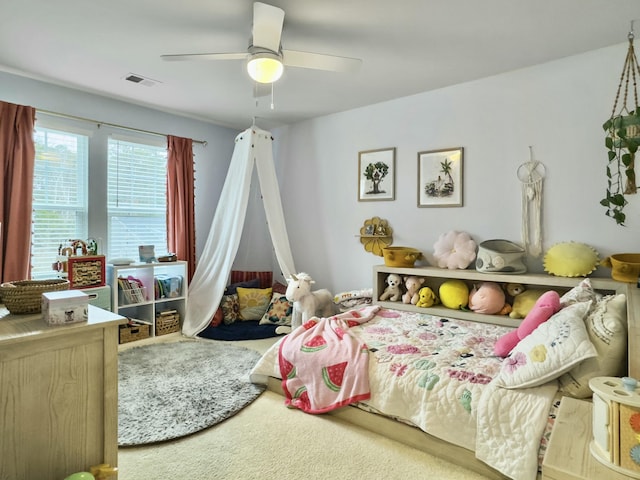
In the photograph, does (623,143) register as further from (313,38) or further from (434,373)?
(313,38)

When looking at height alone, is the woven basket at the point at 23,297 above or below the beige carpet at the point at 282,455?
above

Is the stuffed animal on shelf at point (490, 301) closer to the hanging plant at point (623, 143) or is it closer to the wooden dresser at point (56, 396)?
the hanging plant at point (623, 143)

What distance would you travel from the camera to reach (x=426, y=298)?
3254 millimetres

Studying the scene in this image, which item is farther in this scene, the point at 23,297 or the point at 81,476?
the point at 23,297

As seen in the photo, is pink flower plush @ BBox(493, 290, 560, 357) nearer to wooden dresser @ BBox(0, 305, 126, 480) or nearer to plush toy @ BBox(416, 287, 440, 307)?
plush toy @ BBox(416, 287, 440, 307)

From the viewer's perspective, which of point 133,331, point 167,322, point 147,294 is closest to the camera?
point 133,331

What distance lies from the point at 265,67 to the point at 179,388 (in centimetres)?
223

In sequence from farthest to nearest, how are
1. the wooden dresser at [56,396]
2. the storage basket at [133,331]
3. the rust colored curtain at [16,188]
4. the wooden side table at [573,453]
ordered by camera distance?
the storage basket at [133,331] → the rust colored curtain at [16,188] → the wooden dresser at [56,396] → the wooden side table at [573,453]

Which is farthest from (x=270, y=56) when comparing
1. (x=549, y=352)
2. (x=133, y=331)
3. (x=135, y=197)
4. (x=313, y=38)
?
(x=133, y=331)

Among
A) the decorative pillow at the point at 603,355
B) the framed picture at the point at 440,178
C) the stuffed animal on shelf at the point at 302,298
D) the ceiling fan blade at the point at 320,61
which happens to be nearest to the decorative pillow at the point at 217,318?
the stuffed animal on shelf at the point at 302,298

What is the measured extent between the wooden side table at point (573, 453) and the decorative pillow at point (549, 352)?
1.28ft

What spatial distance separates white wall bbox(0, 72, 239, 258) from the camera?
3268 millimetres

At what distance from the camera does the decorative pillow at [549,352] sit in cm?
161

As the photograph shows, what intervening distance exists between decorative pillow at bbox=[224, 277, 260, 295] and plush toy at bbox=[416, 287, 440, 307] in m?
2.07
